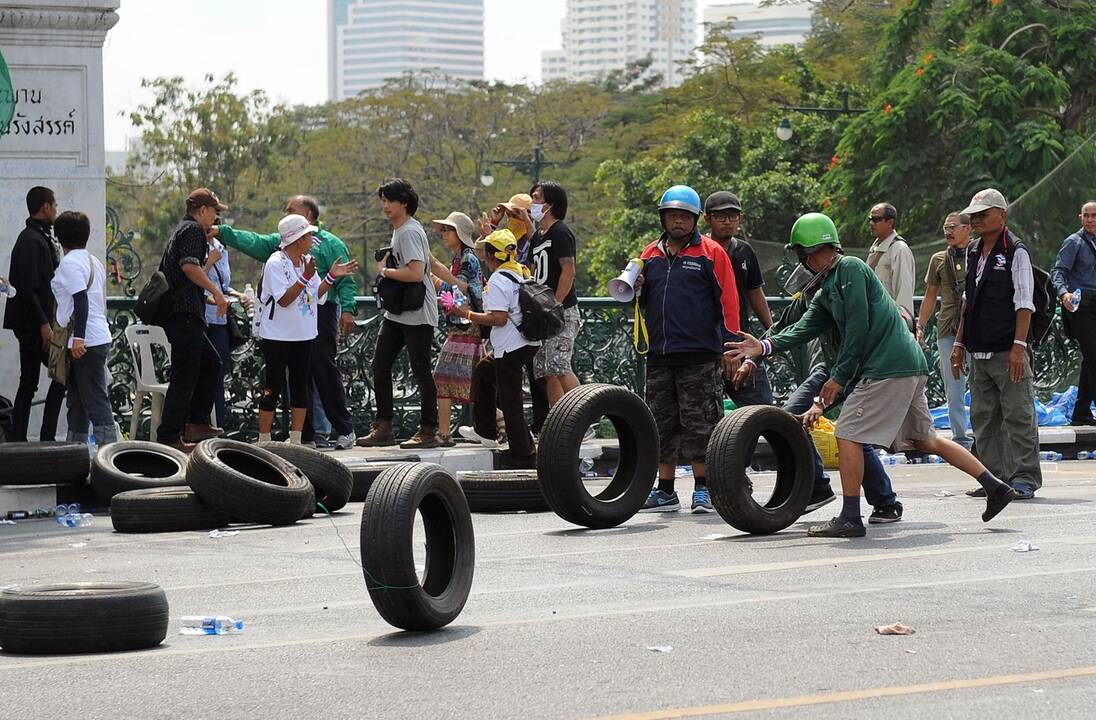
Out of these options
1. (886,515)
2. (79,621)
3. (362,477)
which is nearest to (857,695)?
(79,621)

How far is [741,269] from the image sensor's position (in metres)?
12.7

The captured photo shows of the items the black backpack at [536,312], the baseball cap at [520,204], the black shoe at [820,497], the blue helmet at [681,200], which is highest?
the baseball cap at [520,204]

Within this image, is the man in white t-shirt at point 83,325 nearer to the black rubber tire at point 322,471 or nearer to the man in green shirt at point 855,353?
the black rubber tire at point 322,471

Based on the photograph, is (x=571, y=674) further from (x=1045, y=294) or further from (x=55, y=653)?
(x=1045, y=294)

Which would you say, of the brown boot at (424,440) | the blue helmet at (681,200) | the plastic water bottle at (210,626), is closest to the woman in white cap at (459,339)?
the brown boot at (424,440)

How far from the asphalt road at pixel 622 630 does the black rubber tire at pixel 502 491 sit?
3.22ft

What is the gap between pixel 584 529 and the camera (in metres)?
11.3

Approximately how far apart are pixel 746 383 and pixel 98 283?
5.15 metres

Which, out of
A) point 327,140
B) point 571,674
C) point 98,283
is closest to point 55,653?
point 571,674

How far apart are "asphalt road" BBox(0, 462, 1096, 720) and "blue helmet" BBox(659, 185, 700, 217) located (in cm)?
201

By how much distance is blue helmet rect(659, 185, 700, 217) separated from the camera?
11.4m

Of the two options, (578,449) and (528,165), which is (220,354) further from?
(528,165)

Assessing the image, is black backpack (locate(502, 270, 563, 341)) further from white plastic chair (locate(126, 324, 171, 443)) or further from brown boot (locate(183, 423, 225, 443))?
white plastic chair (locate(126, 324, 171, 443))

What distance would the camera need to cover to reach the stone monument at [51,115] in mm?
15273
